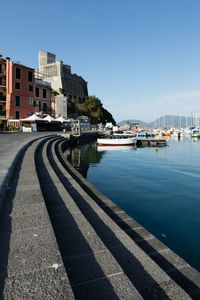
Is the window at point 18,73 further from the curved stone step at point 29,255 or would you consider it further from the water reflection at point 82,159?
the curved stone step at point 29,255

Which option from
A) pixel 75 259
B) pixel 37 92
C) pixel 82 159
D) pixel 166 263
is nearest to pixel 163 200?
pixel 166 263

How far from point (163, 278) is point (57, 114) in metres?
44.8

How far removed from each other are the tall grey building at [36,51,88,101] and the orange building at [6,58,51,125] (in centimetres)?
3263

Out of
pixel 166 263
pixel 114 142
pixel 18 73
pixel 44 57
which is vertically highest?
pixel 44 57

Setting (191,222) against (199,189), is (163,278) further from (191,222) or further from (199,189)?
(199,189)

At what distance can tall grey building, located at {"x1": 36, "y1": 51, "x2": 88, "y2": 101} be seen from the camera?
71938 mm

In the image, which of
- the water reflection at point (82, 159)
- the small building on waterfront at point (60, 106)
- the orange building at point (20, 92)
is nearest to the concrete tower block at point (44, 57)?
the small building on waterfront at point (60, 106)

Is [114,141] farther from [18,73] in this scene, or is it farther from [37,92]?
[18,73]

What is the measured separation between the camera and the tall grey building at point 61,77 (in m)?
71.9

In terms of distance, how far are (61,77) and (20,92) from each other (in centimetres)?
4026

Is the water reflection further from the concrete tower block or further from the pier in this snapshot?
the concrete tower block

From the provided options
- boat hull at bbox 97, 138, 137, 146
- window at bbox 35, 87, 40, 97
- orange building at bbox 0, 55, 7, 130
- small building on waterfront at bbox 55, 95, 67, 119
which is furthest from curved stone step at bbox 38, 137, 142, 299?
small building on waterfront at bbox 55, 95, 67, 119

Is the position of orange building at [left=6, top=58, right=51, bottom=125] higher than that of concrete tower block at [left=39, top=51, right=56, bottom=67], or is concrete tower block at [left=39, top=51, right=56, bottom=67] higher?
concrete tower block at [left=39, top=51, right=56, bottom=67]

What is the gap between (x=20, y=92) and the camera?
34.9 m
